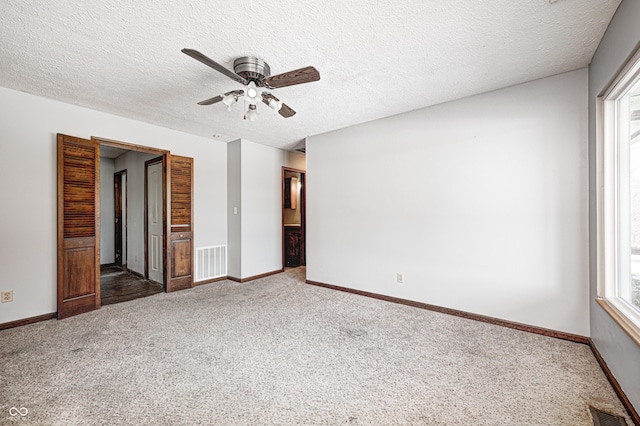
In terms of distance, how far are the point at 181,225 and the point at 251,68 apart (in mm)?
3002

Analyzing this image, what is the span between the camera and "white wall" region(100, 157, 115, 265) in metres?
5.82

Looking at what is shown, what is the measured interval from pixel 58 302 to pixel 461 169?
15.5 ft

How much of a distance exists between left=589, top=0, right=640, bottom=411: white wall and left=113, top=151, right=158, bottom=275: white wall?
563cm

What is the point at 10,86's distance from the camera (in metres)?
2.79

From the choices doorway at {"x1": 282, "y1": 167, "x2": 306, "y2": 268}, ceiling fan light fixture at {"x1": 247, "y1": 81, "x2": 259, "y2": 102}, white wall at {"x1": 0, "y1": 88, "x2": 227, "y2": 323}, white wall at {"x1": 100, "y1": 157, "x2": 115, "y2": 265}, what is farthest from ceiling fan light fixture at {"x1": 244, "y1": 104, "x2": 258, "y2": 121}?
white wall at {"x1": 100, "y1": 157, "x2": 115, "y2": 265}

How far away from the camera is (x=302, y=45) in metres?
2.13

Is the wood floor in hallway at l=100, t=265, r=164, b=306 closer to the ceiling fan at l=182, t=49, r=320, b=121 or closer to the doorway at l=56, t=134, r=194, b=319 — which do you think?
the doorway at l=56, t=134, r=194, b=319

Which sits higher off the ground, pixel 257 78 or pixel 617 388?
pixel 257 78

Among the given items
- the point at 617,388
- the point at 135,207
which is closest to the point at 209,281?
the point at 135,207

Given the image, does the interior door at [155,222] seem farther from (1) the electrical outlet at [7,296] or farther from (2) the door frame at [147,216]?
(1) the electrical outlet at [7,296]

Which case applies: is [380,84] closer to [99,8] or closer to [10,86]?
[99,8]

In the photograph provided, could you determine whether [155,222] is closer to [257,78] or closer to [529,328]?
[257,78]

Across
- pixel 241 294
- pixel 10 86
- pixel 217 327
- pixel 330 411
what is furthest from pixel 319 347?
pixel 10 86

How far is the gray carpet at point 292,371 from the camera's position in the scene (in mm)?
1647
